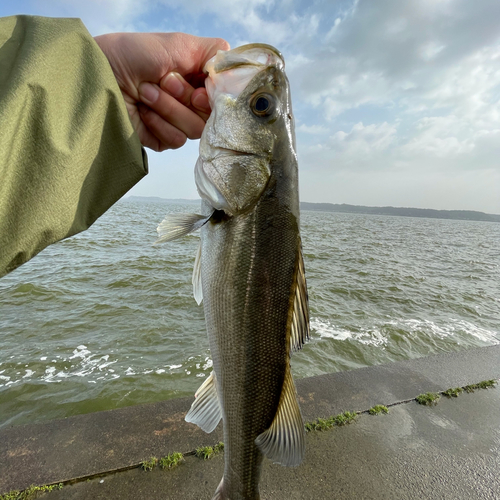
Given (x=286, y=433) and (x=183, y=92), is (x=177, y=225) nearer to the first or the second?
(x=183, y=92)

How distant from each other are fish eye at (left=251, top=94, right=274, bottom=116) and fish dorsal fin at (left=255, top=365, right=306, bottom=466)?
143 cm

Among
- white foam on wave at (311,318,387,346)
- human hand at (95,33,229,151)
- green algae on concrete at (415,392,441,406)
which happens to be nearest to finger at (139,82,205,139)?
human hand at (95,33,229,151)

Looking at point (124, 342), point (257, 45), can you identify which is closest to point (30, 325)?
point (124, 342)

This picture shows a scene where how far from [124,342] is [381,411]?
5.39m

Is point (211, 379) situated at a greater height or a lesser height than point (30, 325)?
greater

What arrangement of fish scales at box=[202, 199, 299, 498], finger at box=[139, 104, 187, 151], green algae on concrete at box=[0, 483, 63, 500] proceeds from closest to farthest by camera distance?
fish scales at box=[202, 199, 299, 498]
finger at box=[139, 104, 187, 151]
green algae on concrete at box=[0, 483, 63, 500]

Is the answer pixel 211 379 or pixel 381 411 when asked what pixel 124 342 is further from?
pixel 211 379

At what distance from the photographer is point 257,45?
186 cm

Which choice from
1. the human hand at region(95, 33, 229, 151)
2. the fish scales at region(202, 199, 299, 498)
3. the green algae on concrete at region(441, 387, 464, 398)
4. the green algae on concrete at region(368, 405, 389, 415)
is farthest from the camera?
the green algae on concrete at region(441, 387, 464, 398)

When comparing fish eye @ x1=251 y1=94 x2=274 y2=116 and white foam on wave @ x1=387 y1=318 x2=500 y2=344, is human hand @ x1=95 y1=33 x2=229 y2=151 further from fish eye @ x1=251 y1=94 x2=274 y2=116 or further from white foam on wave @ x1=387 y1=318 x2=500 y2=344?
white foam on wave @ x1=387 y1=318 x2=500 y2=344

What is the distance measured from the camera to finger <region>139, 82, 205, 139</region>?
2.20 metres

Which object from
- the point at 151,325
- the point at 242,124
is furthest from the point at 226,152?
the point at 151,325

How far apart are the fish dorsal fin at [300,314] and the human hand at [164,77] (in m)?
1.35

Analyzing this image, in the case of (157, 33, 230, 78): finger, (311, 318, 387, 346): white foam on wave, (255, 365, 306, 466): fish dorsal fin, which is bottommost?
(311, 318, 387, 346): white foam on wave
